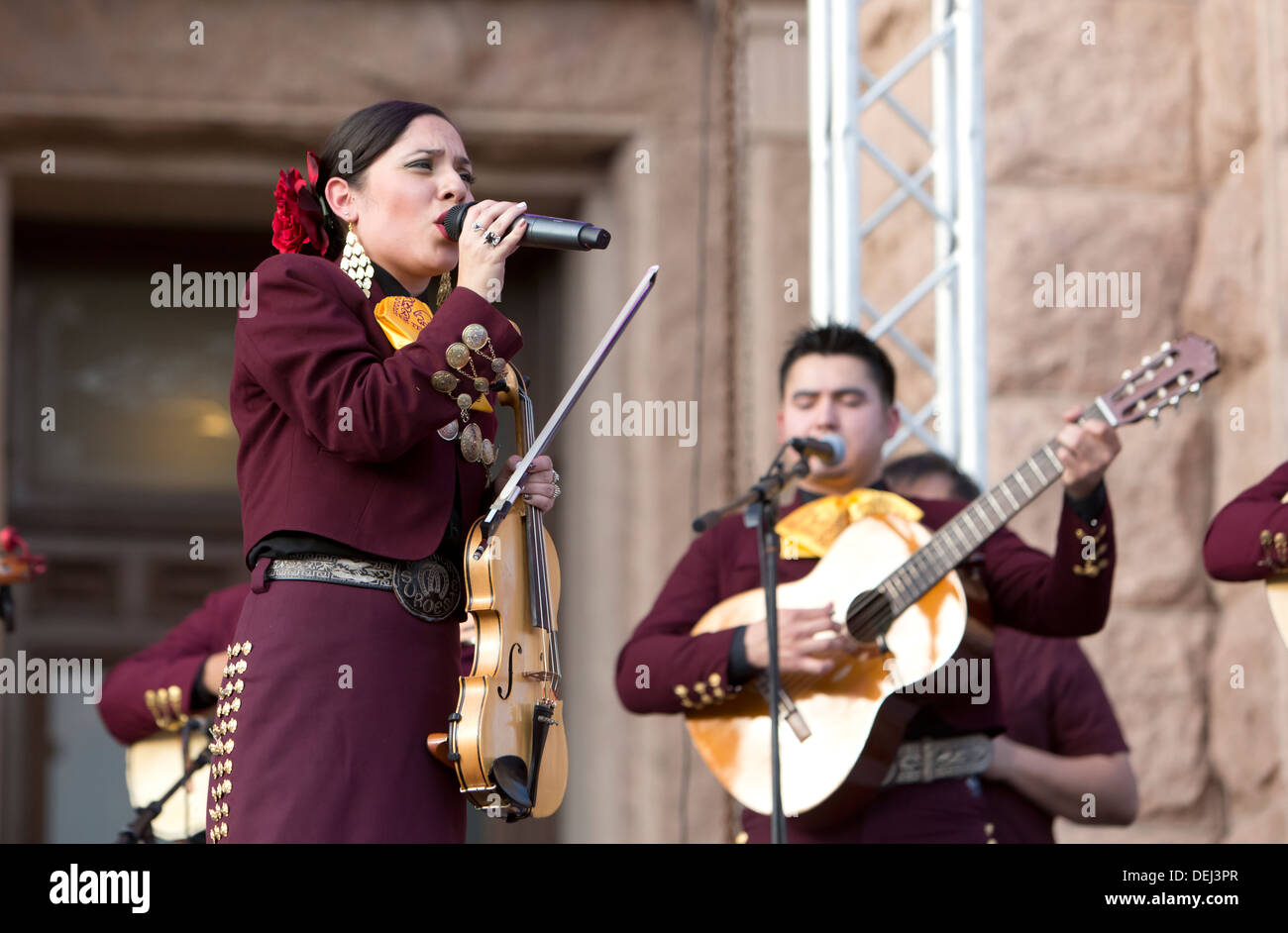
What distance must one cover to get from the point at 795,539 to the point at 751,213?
2712 mm

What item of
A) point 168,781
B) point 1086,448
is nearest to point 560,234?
point 1086,448

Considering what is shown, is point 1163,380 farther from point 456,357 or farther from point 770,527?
point 456,357

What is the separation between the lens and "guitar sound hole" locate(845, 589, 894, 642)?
11.1 ft

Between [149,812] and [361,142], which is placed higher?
[361,142]

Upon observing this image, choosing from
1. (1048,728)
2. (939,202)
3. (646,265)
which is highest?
(646,265)

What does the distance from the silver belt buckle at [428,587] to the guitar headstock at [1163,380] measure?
1307mm

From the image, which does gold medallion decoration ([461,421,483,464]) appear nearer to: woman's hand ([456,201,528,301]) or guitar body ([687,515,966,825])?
woman's hand ([456,201,528,301])

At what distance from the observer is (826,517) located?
142 inches

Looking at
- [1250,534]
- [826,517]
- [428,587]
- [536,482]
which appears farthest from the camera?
[826,517]

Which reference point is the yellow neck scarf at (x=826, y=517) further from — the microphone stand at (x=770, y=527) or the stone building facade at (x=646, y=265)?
the stone building facade at (x=646, y=265)

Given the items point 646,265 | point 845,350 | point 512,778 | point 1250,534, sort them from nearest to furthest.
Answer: point 512,778
point 1250,534
point 845,350
point 646,265

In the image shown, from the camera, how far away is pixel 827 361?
3.80m

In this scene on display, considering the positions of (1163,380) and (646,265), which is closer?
(1163,380)

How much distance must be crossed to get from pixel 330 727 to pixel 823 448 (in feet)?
4.77
